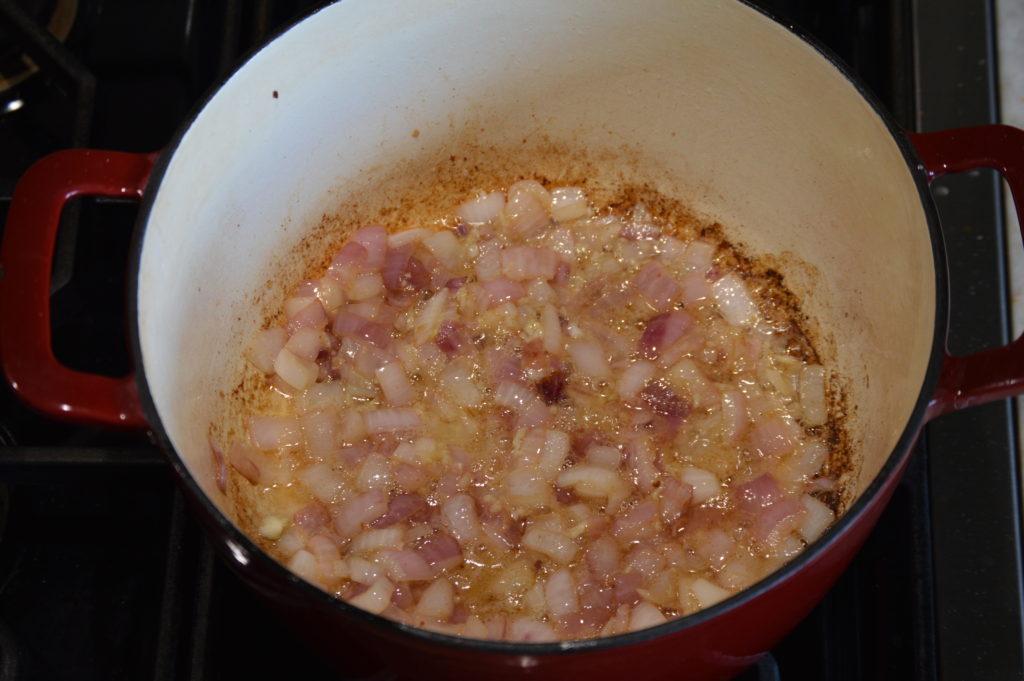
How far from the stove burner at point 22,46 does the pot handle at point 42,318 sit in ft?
1.40

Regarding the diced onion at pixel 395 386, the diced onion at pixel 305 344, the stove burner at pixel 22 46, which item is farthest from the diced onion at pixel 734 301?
the stove burner at pixel 22 46

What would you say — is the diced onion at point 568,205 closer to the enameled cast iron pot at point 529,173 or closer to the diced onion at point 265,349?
the enameled cast iron pot at point 529,173

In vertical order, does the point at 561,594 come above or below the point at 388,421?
below

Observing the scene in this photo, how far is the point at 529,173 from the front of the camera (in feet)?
4.42

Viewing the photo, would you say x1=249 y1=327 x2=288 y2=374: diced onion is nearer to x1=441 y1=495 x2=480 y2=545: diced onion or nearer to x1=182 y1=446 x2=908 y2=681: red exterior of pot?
x1=441 y1=495 x2=480 y2=545: diced onion

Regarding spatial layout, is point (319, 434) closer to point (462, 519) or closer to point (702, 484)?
point (462, 519)

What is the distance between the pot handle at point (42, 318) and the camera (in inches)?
31.7

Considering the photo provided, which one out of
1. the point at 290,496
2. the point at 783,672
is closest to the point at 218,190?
the point at 290,496

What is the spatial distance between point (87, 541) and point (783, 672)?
79 centimetres

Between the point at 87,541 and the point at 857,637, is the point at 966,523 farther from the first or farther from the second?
the point at 87,541

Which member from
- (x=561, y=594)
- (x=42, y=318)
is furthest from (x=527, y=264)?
(x=42, y=318)

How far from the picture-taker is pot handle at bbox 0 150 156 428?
0.81 meters

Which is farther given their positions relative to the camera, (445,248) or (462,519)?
(445,248)

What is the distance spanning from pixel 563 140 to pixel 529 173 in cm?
7
